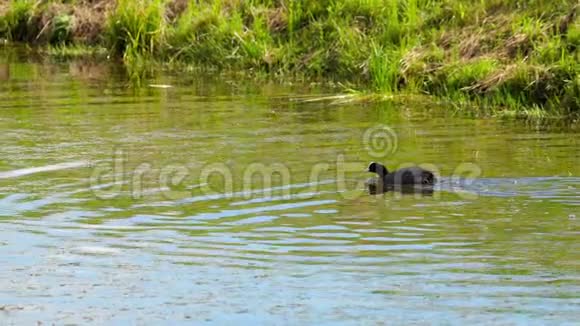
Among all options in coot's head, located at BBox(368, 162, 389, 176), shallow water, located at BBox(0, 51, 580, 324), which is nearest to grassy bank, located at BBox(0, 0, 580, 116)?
shallow water, located at BBox(0, 51, 580, 324)

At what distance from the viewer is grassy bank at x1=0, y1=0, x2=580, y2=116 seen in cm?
1509

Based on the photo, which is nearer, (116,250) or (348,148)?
(116,250)

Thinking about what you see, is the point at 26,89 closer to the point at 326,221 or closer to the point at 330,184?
the point at 330,184

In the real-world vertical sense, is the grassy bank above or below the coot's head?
above

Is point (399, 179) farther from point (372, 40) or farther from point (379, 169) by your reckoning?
point (372, 40)

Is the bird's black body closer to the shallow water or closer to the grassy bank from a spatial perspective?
the shallow water

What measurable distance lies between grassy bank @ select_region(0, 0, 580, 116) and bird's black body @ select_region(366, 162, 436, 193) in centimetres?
Answer: 382

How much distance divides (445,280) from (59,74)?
39.3 ft

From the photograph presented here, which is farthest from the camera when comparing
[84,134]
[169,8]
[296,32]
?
[169,8]

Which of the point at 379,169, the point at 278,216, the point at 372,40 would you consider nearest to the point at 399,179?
the point at 379,169

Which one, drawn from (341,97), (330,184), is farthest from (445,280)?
(341,97)

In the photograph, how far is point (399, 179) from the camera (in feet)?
36.2

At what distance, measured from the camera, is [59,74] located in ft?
61.4

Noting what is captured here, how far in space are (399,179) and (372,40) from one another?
249 inches
